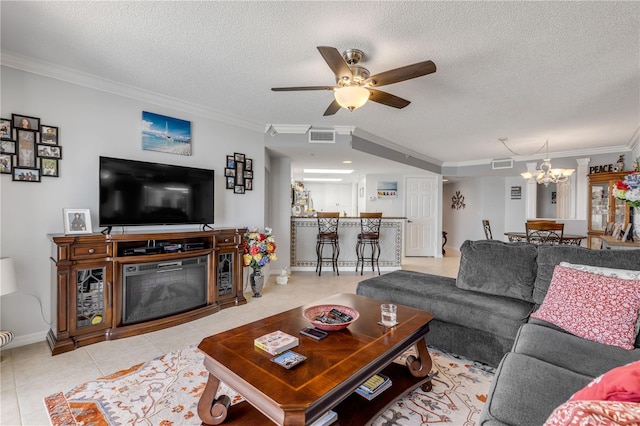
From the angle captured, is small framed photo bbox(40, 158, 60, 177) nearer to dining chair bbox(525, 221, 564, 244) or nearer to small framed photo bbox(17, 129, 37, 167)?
small framed photo bbox(17, 129, 37, 167)

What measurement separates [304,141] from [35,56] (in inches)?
119

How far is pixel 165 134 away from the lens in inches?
137

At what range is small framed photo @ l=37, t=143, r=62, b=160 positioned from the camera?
8.73 ft

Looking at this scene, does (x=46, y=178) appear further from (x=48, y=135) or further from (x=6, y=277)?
(x=6, y=277)

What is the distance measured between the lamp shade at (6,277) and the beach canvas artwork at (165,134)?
1597mm

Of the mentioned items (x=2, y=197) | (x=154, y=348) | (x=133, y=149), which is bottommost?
(x=154, y=348)

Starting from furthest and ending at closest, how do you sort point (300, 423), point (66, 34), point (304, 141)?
point (304, 141) → point (66, 34) → point (300, 423)

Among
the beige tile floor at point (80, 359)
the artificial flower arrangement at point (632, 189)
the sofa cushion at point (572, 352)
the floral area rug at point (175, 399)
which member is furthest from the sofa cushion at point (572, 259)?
the beige tile floor at point (80, 359)

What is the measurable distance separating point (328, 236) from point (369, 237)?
2.49ft

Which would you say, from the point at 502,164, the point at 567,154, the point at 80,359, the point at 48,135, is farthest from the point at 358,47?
the point at 567,154

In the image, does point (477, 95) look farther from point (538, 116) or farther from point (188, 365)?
point (188, 365)

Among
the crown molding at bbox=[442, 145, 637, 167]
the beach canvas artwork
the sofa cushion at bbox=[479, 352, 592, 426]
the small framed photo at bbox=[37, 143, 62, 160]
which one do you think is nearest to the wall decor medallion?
the crown molding at bbox=[442, 145, 637, 167]

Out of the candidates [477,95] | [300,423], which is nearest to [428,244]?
[477,95]

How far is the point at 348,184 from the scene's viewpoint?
10758 mm
